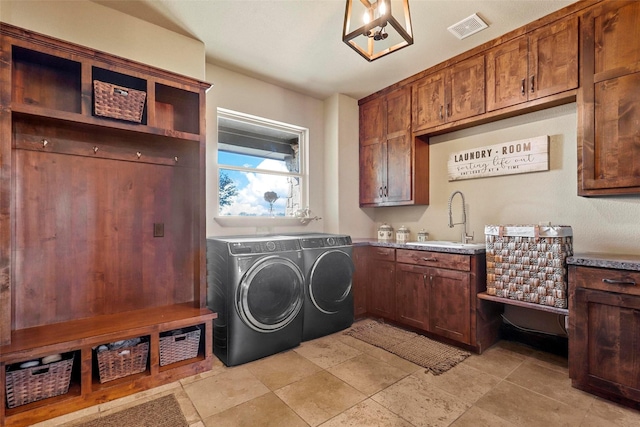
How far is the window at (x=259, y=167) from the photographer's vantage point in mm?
3334

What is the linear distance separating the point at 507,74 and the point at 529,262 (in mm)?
1622

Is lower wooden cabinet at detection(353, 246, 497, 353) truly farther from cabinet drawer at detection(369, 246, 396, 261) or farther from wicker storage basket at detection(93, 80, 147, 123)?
wicker storage basket at detection(93, 80, 147, 123)

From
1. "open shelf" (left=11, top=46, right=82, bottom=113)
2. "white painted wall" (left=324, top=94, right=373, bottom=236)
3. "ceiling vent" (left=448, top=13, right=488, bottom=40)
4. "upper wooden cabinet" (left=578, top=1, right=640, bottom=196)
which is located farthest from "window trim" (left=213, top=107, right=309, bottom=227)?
"upper wooden cabinet" (left=578, top=1, right=640, bottom=196)

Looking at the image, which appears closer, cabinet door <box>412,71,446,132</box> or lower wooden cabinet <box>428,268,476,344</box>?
lower wooden cabinet <box>428,268,476,344</box>

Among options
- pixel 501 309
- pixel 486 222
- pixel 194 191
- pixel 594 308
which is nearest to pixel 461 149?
pixel 486 222

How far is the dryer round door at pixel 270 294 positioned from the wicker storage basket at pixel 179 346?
404 mm

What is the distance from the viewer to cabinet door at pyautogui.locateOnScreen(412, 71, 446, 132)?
3.19m

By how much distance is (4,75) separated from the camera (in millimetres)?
1808

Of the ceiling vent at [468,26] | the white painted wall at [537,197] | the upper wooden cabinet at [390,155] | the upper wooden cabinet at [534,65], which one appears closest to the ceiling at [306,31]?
the ceiling vent at [468,26]

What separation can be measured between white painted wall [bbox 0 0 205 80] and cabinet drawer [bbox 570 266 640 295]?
10.9ft

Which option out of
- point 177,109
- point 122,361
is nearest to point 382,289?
point 122,361

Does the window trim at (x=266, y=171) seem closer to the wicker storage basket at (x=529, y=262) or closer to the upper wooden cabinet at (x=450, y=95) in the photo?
the upper wooden cabinet at (x=450, y=95)

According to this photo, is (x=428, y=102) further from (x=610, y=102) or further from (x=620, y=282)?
(x=620, y=282)

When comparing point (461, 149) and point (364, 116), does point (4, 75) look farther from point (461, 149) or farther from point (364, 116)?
point (461, 149)
